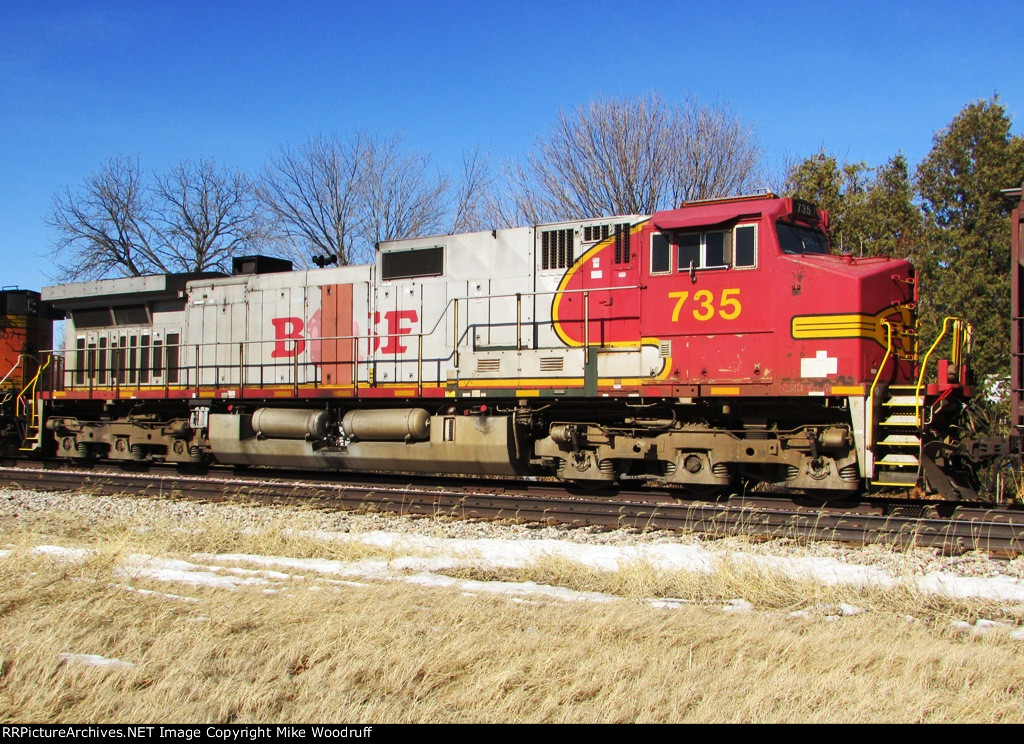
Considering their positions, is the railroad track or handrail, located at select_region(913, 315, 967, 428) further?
handrail, located at select_region(913, 315, 967, 428)

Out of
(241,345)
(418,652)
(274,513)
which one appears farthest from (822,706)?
(241,345)

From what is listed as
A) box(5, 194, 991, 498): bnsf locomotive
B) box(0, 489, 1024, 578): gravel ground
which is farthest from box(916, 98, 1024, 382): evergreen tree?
box(0, 489, 1024, 578): gravel ground

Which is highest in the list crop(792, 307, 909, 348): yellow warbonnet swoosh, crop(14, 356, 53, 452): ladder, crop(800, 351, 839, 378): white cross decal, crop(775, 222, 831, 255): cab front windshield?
crop(775, 222, 831, 255): cab front windshield

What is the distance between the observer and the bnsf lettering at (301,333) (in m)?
13.2

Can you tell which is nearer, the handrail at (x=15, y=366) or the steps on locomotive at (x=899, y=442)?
the steps on locomotive at (x=899, y=442)

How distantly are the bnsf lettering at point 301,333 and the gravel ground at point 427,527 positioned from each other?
131 inches

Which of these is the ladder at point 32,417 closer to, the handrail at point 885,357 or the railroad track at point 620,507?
the railroad track at point 620,507

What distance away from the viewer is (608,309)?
11.3 meters

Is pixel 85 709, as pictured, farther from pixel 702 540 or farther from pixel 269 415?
pixel 269 415

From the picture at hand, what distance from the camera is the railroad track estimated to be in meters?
8.59

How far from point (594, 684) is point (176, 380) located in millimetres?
13356

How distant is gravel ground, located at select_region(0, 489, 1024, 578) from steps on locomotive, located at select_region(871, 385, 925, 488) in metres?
1.31

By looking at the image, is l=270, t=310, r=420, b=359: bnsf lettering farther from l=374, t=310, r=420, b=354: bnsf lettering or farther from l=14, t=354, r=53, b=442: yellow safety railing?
l=14, t=354, r=53, b=442: yellow safety railing

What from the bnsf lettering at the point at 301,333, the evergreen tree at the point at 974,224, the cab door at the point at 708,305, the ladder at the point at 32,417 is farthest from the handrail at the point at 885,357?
the ladder at the point at 32,417
